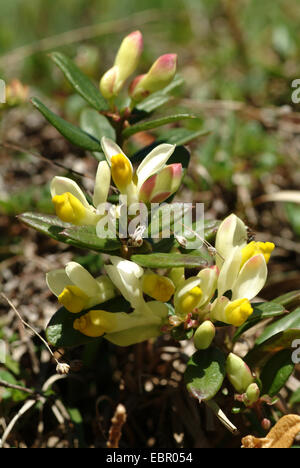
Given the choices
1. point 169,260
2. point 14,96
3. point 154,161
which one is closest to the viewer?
point 169,260

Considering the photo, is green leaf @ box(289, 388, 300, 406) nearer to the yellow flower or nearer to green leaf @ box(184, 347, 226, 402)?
green leaf @ box(184, 347, 226, 402)

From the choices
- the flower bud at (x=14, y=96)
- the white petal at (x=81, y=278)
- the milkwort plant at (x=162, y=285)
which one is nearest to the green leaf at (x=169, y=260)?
the milkwort plant at (x=162, y=285)

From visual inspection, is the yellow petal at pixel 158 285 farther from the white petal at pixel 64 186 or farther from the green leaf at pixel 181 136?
the green leaf at pixel 181 136

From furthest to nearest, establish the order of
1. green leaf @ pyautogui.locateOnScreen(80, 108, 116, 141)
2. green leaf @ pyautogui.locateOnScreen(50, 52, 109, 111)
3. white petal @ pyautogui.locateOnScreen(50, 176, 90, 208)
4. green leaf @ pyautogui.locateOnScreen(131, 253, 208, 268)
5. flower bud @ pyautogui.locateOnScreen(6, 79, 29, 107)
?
1. flower bud @ pyautogui.locateOnScreen(6, 79, 29, 107)
2. green leaf @ pyautogui.locateOnScreen(80, 108, 116, 141)
3. green leaf @ pyautogui.locateOnScreen(50, 52, 109, 111)
4. white petal @ pyautogui.locateOnScreen(50, 176, 90, 208)
5. green leaf @ pyautogui.locateOnScreen(131, 253, 208, 268)

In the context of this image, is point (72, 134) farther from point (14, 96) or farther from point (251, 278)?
point (14, 96)

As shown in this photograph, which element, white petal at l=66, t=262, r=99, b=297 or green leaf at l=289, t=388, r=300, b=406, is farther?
green leaf at l=289, t=388, r=300, b=406

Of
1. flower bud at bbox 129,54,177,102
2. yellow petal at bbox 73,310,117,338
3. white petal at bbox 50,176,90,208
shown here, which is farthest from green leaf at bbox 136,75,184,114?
yellow petal at bbox 73,310,117,338

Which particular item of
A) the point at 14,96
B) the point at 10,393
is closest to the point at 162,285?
the point at 10,393

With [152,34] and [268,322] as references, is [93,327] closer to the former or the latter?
[268,322]
